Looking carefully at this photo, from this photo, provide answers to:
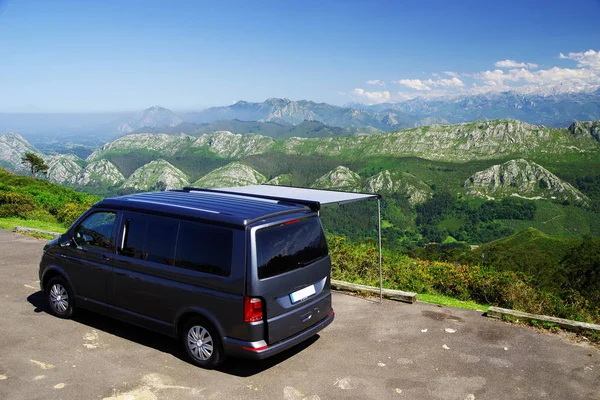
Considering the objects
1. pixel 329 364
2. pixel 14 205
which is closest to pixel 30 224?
pixel 14 205

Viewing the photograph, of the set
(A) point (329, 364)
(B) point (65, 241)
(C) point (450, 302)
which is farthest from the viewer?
(C) point (450, 302)

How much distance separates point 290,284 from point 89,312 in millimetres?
4756

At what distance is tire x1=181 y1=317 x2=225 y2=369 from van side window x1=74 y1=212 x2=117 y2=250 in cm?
215

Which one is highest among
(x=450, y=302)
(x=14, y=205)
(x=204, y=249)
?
(x=204, y=249)

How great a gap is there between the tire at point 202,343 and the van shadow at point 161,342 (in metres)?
0.19

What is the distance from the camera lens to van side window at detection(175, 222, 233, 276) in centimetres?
635

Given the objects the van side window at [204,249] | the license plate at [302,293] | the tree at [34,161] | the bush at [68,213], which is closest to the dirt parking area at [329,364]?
the license plate at [302,293]

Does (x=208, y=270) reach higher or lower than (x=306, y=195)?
lower

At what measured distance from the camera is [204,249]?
6566 millimetres

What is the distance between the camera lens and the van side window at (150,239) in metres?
6.94

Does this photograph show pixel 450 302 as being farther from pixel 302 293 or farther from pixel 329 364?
pixel 302 293

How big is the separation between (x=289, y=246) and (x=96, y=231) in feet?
12.0

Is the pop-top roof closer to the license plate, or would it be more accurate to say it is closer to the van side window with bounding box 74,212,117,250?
the license plate

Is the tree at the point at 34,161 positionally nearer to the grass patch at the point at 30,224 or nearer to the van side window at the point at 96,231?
the grass patch at the point at 30,224
